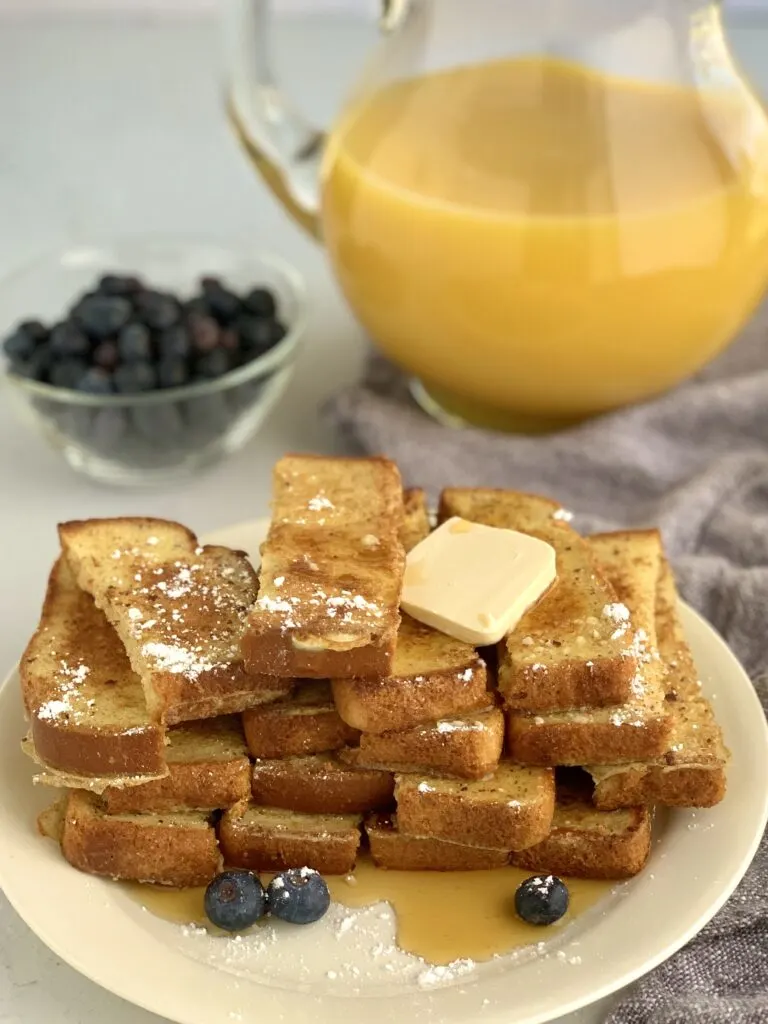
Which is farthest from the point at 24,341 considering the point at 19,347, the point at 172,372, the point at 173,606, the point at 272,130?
the point at 173,606

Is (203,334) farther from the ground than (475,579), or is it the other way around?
(475,579)

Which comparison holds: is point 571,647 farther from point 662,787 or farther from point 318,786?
point 318,786

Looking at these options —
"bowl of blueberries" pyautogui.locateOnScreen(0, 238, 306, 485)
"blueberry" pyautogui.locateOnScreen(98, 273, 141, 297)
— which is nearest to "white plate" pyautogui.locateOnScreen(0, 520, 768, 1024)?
"bowl of blueberries" pyautogui.locateOnScreen(0, 238, 306, 485)

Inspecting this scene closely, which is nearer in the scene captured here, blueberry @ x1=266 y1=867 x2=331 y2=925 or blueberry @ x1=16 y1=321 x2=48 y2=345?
blueberry @ x1=266 y1=867 x2=331 y2=925

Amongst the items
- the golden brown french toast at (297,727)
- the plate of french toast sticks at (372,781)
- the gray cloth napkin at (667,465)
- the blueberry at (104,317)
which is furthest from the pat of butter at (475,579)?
the blueberry at (104,317)

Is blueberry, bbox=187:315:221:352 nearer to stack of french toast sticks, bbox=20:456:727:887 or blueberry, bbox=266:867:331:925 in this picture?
stack of french toast sticks, bbox=20:456:727:887

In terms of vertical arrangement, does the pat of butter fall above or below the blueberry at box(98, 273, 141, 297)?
above
